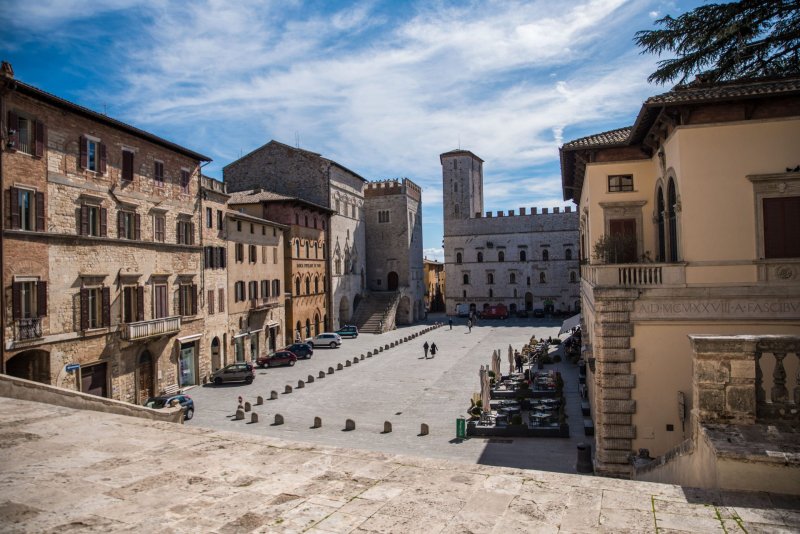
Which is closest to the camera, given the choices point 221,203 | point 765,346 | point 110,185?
point 765,346

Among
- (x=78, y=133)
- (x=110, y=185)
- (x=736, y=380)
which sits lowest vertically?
(x=736, y=380)

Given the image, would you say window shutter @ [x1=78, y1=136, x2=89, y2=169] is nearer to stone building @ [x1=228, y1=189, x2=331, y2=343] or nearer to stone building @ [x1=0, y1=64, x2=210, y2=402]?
stone building @ [x1=0, y1=64, x2=210, y2=402]

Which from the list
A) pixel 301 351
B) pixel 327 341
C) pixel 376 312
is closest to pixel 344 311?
pixel 376 312

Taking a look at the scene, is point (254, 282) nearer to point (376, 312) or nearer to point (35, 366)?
point (35, 366)

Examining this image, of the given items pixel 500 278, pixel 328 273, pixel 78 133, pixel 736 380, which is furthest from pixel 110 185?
pixel 500 278

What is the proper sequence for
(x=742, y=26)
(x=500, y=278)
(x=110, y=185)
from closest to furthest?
(x=742, y=26) → (x=110, y=185) → (x=500, y=278)

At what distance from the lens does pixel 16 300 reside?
19.1 m

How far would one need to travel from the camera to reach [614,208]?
17.5 metres

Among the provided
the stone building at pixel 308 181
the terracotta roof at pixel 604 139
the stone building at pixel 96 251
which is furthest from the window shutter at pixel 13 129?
the stone building at pixel 308 181

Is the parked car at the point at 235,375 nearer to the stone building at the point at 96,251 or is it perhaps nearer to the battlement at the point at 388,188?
the stone building at the point at 96,251

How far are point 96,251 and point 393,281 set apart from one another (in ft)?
140

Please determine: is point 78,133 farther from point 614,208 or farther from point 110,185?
point 614,208

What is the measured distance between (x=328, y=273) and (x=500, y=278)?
27523 mm

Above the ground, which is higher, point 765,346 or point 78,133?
point 78,133
